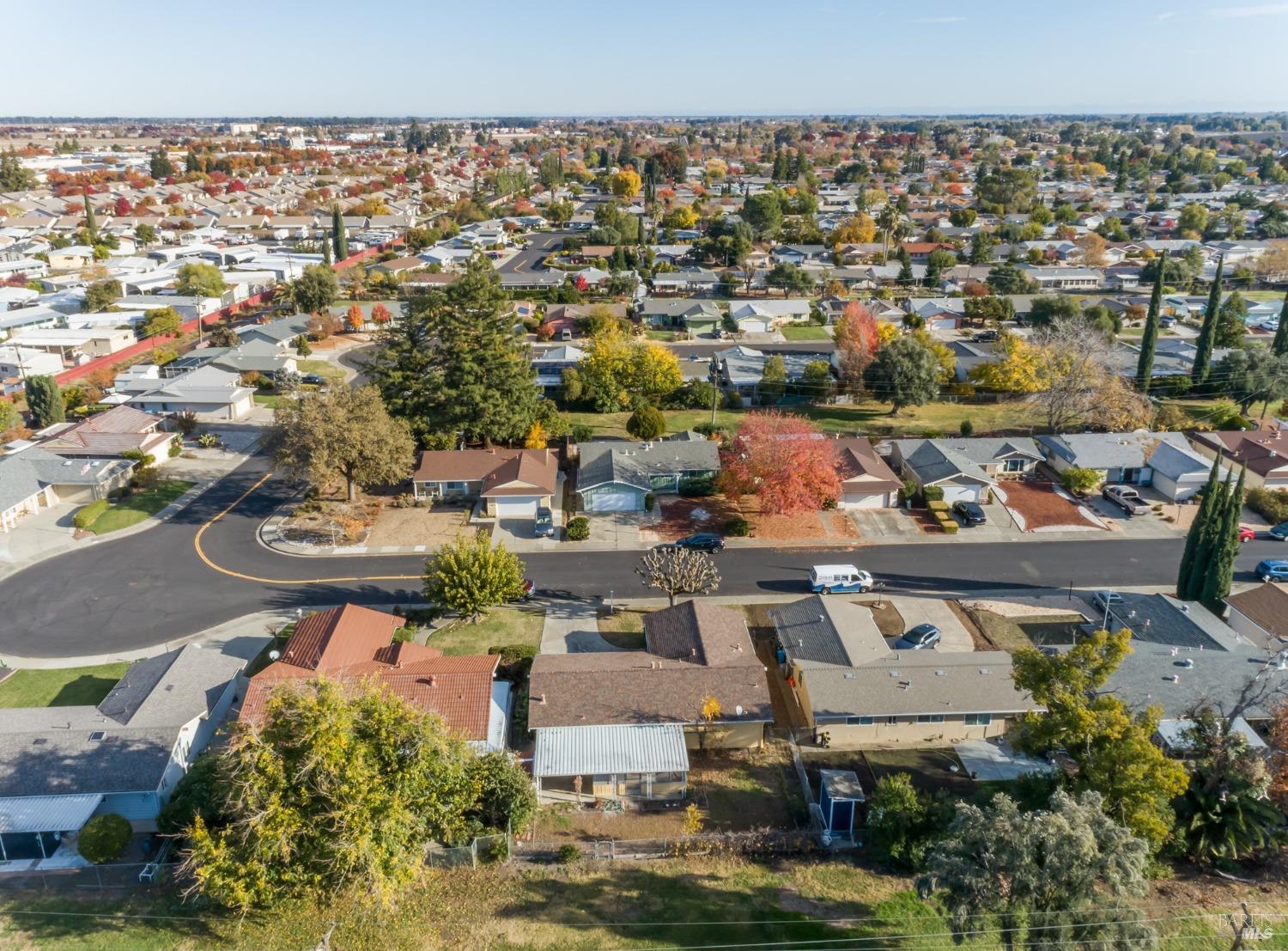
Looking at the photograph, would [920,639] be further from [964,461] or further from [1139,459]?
[1139,459]

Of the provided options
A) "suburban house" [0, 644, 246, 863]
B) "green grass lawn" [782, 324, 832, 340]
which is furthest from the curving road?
"green grass lawn" [782, 324, 832, 340]

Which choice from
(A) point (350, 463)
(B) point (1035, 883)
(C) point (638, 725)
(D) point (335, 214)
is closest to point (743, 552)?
(C) point (638, 725)

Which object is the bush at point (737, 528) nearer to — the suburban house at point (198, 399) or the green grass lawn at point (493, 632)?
the green grass lawn at point (493, 632)

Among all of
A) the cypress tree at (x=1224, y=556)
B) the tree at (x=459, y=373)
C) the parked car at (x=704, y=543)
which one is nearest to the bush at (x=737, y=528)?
the parked car at (x=704, y=543)

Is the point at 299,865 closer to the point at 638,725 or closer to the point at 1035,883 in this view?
the point at 638,725

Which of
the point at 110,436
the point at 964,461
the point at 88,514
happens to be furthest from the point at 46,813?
the point at 964,461
